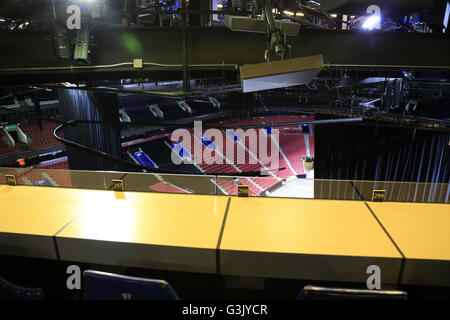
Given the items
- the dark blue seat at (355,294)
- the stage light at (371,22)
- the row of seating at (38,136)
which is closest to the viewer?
the dark blue seat at (355,294)

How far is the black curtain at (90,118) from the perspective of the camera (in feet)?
14.0

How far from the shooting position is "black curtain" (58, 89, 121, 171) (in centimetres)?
426

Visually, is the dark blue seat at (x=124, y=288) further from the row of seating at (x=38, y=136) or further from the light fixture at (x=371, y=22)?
the row of seating at (x=38, y=136)

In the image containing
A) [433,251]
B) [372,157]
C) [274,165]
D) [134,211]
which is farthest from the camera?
[274,165]

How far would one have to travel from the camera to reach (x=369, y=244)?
3.52ft

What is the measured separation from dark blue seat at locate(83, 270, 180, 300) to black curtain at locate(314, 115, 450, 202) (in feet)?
15.6

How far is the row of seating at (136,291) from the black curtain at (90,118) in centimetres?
350

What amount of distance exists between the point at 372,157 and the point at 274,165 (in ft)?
18.3

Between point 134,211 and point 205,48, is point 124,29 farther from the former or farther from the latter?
point 134,211

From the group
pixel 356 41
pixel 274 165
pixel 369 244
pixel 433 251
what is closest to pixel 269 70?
pixel 369 244
